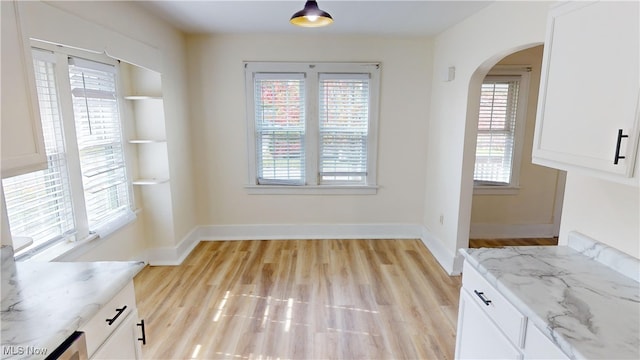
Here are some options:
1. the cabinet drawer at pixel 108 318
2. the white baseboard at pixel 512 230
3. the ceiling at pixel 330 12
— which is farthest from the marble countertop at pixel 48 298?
the white baseboard at pixel 512 230

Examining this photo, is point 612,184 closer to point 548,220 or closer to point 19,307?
point 19,307

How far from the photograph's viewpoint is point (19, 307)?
3.96 ft

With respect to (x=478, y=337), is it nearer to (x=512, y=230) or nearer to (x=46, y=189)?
(x=46, y=189)

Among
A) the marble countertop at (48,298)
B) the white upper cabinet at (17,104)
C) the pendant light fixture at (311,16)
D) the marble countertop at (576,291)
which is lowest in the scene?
the marble countertop at (576,291)

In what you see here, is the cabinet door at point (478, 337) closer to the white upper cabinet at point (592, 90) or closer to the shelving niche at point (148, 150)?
the white upper cabinet at point (592, 90)

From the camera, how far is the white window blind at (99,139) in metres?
2.57

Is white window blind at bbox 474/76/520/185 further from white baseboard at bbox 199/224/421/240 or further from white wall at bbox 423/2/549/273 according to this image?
white baseboard at bbox 199/224/421/240

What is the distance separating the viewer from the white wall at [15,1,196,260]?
6.52 ft

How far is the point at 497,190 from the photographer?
4.28 meters

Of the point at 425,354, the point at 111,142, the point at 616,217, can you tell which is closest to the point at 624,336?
the point at 616,217

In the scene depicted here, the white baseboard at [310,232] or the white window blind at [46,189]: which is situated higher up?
the white window blind at [46,189]

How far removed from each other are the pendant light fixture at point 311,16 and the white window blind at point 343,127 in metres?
1.75

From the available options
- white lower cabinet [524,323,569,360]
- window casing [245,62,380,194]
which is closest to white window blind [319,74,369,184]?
window casing [245,62,380,194]

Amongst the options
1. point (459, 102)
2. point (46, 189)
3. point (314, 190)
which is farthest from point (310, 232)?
point (46, 189)
